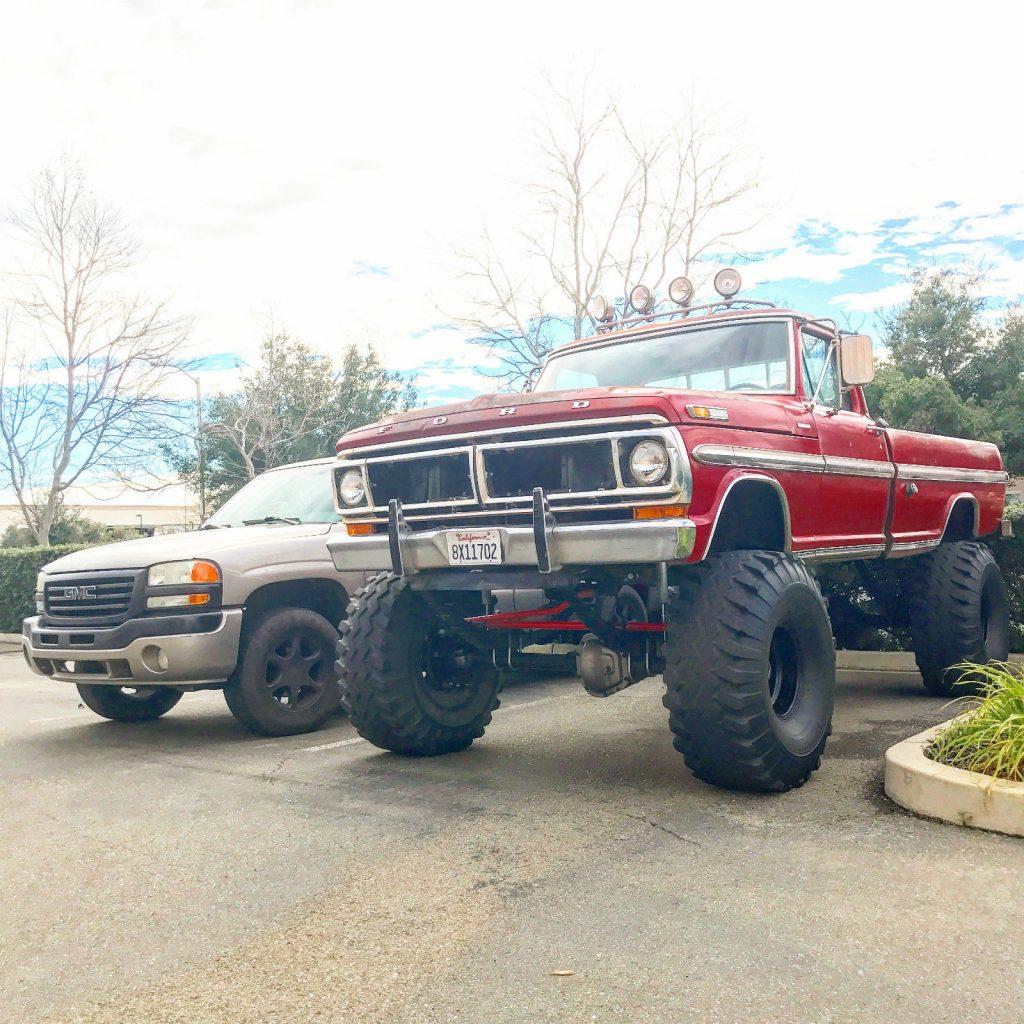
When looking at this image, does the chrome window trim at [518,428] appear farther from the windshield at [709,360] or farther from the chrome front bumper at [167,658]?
the chrome front bumper at [167,658]

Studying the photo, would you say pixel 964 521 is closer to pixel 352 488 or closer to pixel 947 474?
pixel 947 474

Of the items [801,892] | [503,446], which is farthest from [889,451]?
[801,892]

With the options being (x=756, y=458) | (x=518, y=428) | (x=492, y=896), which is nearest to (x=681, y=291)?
(x=756, y=458)

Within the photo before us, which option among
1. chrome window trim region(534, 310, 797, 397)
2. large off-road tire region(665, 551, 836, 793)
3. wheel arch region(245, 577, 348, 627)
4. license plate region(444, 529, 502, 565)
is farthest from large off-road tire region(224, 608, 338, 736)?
large off-road tire region(665, 551, 836, 793)

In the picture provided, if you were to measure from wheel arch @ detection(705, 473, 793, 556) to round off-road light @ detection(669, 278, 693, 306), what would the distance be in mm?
1802

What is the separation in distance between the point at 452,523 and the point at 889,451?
3.10 metres

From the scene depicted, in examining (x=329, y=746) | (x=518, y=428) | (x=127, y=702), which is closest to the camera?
(x=518, y=428)

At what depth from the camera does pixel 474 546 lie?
17.0 ft

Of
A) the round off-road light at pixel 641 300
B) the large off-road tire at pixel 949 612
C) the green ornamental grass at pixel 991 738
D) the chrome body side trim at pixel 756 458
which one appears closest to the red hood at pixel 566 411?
the chrome body side trim at pixel 756 458

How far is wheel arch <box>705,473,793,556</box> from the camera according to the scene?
5430mm

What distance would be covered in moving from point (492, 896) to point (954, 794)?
1925 mm

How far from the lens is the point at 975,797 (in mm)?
4340

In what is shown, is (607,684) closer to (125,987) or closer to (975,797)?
(975,797)

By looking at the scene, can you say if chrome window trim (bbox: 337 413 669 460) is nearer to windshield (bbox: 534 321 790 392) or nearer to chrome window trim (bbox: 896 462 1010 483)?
windshield (bbox: 534 321 790 392)
